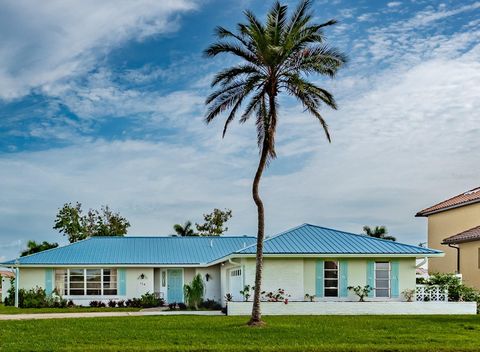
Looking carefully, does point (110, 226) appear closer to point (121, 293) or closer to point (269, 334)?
point (121, 293)

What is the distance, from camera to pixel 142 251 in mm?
39031

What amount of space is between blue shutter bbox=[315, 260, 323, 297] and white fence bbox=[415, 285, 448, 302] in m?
4.28

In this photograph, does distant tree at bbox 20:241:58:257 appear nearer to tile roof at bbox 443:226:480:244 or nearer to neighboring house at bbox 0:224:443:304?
neighboring house at bbox 0:224:443:304

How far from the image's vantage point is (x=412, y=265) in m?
29.5

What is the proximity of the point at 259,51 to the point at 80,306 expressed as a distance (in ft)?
66.5

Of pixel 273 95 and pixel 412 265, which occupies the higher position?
pixel 273 95

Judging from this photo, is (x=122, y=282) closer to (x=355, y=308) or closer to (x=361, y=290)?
(x=361, y=290)

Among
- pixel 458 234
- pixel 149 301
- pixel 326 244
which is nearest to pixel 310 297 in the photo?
pixel 326 244

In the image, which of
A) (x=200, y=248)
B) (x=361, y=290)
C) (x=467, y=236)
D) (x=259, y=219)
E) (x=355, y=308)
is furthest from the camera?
(x=200, y=248)

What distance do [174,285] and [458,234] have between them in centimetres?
1639

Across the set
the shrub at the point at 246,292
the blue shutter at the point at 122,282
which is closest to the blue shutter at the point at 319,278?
the shrub at the point at 246,292

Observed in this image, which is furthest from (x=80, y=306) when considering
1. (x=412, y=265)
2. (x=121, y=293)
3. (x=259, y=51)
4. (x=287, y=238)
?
(x=259, y=51)

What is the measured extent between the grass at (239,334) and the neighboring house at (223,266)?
4232 millimetres

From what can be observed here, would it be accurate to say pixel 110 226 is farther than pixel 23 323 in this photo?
Yes
